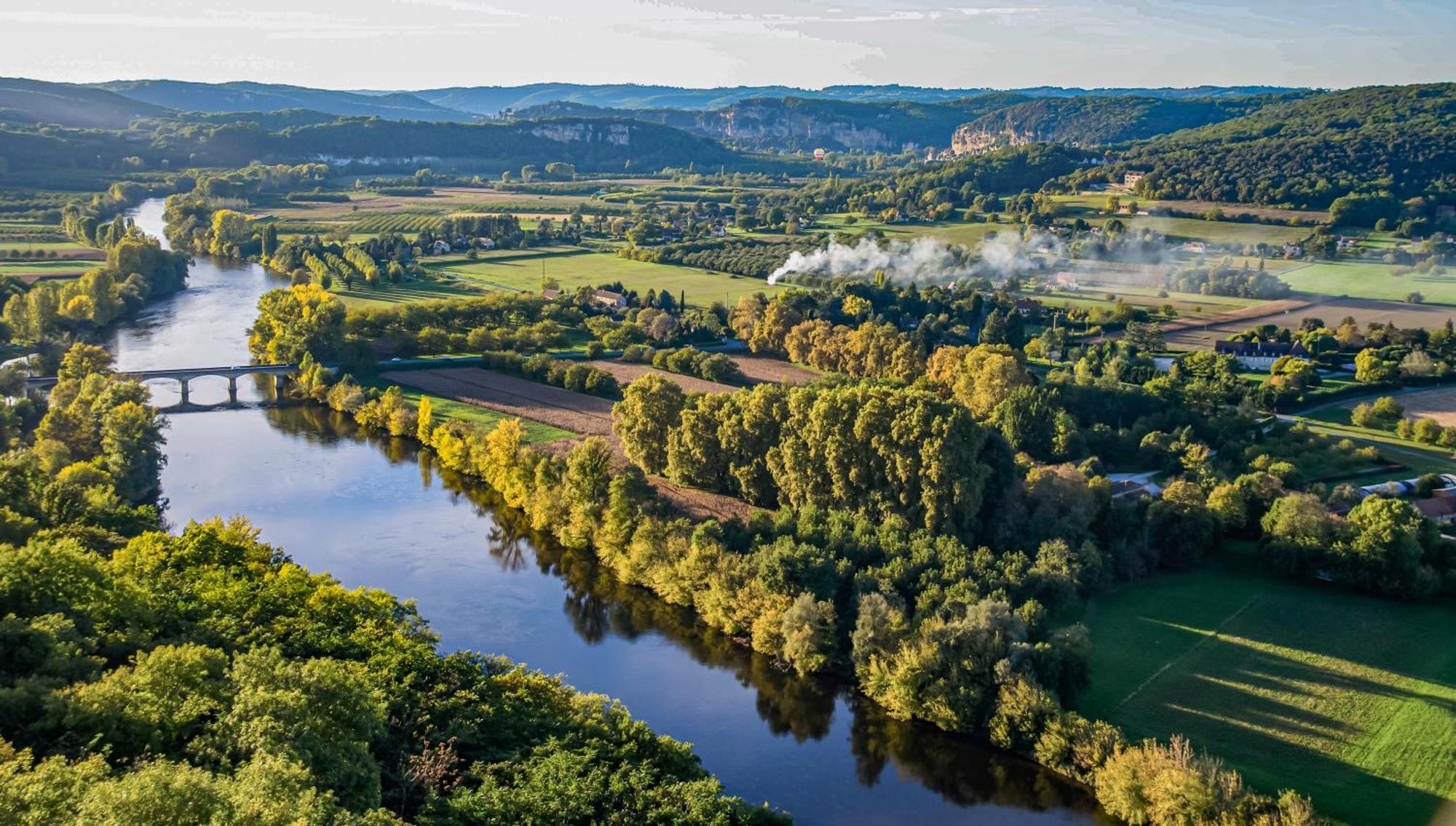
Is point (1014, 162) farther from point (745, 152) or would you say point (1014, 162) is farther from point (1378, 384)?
point (745, 152)

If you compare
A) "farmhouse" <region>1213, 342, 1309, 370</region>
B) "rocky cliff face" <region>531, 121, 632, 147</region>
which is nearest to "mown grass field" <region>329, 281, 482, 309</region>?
"farmhouse" <region>1213, 342, 1309, 370</region>

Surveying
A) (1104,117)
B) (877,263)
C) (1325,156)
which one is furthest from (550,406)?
(1104,117)

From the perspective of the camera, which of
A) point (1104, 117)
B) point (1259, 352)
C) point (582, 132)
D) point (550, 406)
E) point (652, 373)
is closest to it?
point (550, 406)

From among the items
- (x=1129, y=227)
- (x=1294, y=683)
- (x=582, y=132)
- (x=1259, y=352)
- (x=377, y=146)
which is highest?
(x=582, y=132)

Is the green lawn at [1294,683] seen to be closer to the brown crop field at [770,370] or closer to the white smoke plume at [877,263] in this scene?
the brown crop field at [770,370]

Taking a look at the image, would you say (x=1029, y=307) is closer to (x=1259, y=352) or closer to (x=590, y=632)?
(x=1259, y=352)

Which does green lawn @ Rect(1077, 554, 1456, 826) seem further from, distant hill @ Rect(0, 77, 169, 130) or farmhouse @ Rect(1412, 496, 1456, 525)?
distant hill @ Rect(0, 77, 169, 130)

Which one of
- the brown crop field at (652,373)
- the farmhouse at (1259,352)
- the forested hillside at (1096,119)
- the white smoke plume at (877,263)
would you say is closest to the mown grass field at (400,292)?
the brown crop field at (652,373)
